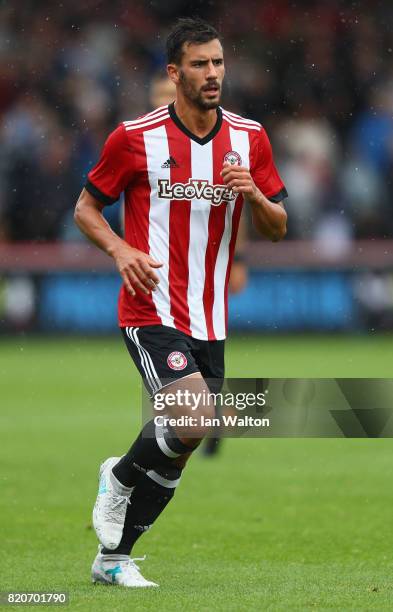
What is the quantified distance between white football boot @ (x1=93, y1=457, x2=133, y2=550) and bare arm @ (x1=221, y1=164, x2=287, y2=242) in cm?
118

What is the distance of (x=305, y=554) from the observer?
Answer: 20.7 ft

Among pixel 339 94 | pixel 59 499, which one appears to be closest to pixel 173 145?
pixel 59 499

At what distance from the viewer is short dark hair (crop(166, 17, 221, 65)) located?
5.75 meters

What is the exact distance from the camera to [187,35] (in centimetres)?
578

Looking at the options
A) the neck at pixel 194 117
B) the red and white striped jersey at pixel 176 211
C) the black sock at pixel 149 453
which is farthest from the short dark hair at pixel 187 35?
the black sock at pixel 149 453

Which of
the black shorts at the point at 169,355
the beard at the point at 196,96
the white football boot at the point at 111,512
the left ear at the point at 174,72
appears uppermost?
the left ear at the point at 174,72

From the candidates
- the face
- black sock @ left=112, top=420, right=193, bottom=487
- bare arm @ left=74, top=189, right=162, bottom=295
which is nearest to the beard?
the face

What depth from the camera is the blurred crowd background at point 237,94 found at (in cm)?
1759

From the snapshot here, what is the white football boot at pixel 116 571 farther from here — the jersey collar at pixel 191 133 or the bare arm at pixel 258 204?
the jersey collar at pixel 191 133

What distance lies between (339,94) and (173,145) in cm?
1372

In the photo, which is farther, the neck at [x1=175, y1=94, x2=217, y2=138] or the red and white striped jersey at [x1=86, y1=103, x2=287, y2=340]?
the neck at [x1=175, y1=94, x2=217, y2=138]

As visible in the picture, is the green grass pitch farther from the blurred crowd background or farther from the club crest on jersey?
the blurred crowd background

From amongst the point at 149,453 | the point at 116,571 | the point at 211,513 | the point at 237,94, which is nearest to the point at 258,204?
the point at 149,453

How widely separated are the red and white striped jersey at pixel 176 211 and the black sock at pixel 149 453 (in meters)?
0.46
